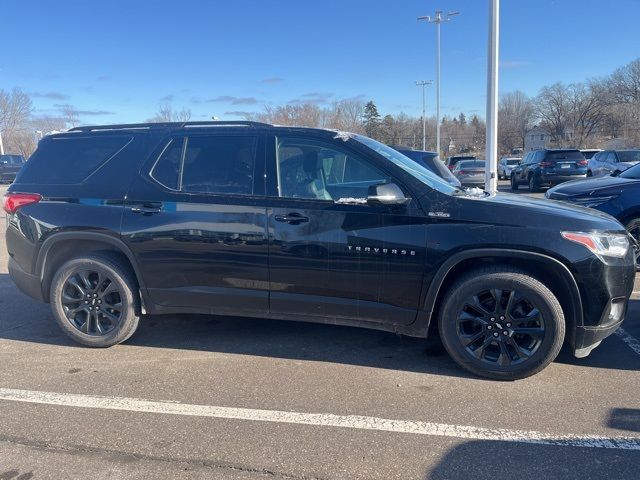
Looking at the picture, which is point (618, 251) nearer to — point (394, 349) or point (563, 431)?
point (563, 431)

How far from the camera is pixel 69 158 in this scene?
179 inches

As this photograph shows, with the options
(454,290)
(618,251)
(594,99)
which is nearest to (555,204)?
(618,251)

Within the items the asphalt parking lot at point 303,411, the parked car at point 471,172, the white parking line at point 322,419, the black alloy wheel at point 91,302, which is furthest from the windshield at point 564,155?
the black alloy wheel at point 91,302

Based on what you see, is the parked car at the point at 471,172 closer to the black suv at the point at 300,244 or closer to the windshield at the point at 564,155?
the windshield at the point at 564,155

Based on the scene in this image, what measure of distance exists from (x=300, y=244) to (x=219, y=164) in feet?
3.30

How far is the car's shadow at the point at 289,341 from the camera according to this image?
408 cm

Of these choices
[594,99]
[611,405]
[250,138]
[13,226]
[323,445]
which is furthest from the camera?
[594,99]

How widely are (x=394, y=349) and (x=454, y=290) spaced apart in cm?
93

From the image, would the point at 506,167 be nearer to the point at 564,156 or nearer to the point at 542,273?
the point at 564,156

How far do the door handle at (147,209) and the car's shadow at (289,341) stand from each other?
49.2 inches

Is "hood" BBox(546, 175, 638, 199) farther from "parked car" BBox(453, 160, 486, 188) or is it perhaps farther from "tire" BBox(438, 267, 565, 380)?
"parked car" BBox(453, 160, 486, 188)

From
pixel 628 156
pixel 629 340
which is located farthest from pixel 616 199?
pixel 628 156

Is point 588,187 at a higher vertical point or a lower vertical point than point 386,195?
higher

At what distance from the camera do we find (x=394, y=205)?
3.73 meters
